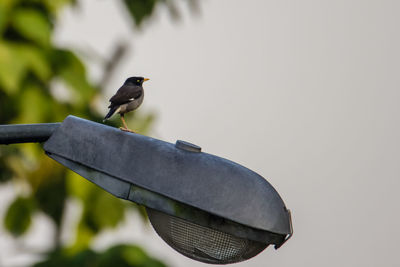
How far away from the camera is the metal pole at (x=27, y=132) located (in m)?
2.71

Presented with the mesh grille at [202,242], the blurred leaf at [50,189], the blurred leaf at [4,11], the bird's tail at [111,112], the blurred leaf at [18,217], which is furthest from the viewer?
the blurred leaf at [50,189]

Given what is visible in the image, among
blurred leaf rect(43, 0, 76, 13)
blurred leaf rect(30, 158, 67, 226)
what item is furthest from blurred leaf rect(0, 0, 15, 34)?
blurred leaf rect(30, 158, 67, 226)

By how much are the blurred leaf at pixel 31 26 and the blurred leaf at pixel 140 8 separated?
1813mm

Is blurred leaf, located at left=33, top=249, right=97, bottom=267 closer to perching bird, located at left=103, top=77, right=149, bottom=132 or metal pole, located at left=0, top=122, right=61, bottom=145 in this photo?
perching bird, located at left=103, top=77, right=149, bottom=132

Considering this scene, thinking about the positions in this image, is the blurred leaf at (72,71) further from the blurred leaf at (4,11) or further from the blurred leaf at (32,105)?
the blurred leaf at (4,11)

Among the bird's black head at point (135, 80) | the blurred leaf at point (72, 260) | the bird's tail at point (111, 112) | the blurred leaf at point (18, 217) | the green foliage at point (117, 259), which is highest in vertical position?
the bird's black head at point (135, 80)

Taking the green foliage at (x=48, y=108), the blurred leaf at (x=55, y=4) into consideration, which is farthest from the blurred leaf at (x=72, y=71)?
the blurred leaf at (x=55, y=4)

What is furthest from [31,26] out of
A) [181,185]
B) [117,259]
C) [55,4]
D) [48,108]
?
[181,185]

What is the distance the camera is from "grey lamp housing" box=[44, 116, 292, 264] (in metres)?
2.53

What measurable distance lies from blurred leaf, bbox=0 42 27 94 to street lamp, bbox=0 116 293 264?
5.54 metres

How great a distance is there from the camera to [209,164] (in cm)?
261

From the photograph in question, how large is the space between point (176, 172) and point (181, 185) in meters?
0.05

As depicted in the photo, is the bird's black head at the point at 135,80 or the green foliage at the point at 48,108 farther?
the green foliage at the point at 48,108

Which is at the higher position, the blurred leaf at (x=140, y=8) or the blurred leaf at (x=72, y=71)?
the blurred leaf at (x=140, y=8)
